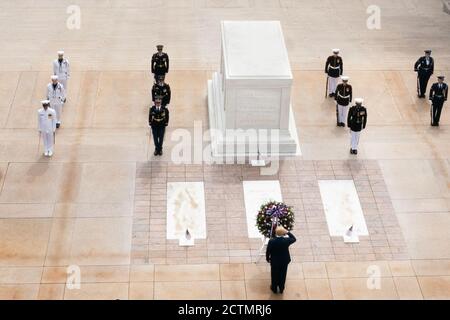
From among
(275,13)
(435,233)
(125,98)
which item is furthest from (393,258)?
(275,13)

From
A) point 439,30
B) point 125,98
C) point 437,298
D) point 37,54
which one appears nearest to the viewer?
point 437,298

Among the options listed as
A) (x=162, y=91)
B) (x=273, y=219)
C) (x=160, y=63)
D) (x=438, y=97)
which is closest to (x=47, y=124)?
(x=162, y=91)

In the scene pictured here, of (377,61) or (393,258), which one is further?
(377,61)

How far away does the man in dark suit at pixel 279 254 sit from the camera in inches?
531

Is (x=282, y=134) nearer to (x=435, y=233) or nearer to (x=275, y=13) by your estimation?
(x=435, y=233)

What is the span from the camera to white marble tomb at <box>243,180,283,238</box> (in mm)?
16203

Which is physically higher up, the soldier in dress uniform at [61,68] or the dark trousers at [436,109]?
the soldier in dress uniform at [61,68]

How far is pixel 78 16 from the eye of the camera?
24.6 m

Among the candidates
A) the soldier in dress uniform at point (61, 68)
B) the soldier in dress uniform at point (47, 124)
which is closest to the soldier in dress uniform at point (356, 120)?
the soldier in dress uniform at point (47, 124)

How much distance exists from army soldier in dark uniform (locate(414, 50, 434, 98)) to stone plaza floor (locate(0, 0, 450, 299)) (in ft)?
1.60

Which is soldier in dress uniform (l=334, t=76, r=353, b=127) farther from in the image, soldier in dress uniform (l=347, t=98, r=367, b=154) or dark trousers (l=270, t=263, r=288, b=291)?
dark trousers (l=270, t=263, r=288, b=291)

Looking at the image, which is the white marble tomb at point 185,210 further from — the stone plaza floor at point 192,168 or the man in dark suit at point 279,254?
the man in dark suit at point 279,254

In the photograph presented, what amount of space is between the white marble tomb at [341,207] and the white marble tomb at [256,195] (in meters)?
0.94

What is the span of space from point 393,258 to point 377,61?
335 inches
